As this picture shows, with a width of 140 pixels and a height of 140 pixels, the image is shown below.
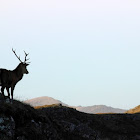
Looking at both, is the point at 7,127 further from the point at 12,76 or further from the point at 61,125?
the point at 61,125

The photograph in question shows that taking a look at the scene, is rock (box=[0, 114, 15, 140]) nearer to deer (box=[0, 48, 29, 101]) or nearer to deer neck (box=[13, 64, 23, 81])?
deer (box=[0, 48, 29, 101])

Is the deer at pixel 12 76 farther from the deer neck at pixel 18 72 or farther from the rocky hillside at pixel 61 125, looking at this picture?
the rocky hillside at pixel 61 125

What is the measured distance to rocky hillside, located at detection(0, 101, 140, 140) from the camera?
1663cm

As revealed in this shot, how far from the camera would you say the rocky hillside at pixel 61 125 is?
16.6 metres

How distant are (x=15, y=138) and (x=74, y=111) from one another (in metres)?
13.9

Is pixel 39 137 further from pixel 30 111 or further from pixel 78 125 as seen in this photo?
pixel 78 125

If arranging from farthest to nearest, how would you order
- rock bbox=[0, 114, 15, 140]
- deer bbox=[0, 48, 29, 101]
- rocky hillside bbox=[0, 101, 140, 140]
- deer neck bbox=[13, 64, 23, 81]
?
deer neck bbox=[13, 64, 23, 81], deer bbox=[0, 48, 29, 101], rocky hillside bbox=[0, 101, 140, 140], rock bbox=[0, 114, 15, 140]

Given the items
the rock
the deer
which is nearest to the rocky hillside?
the rock

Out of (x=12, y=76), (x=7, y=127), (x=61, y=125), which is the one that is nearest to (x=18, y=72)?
(x=12, y=76)

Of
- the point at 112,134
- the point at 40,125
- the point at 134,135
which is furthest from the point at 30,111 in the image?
the point at 134,135

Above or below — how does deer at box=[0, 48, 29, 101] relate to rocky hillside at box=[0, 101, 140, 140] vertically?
above

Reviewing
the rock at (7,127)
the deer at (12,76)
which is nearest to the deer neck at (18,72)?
the deer at (12,76)

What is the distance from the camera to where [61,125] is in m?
23.9

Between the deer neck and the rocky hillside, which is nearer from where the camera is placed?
the rocky hillside
